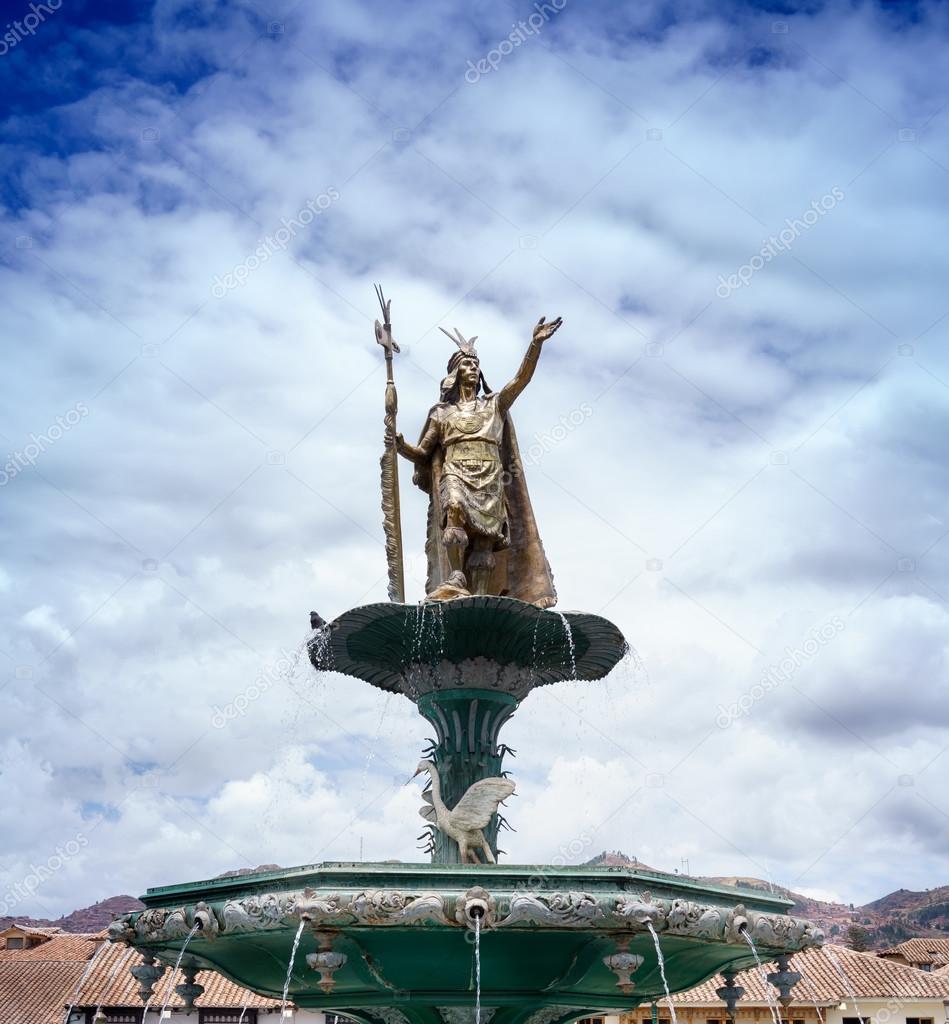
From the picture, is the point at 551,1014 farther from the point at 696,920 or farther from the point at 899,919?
the point at 899,919

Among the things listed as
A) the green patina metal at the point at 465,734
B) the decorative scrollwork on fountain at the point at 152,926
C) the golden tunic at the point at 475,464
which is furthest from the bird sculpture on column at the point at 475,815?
the golden tunic at the point at 475,464

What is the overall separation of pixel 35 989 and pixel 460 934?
38.8m

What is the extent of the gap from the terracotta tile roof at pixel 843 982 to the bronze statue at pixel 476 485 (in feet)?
108

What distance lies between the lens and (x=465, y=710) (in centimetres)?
1317

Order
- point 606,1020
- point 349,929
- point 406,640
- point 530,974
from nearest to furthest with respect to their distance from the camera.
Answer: point 349,929 < point 530,974 < point 406,640 < point 606,1020

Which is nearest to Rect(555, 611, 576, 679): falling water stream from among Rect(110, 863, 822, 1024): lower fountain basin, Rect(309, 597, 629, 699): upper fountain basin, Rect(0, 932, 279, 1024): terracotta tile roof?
Rect(309, 597, 629, 699): upper fountain basin

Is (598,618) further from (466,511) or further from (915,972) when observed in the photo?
(915,972)

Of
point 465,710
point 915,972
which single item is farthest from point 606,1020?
point 465,710

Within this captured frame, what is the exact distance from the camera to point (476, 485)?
555 inches

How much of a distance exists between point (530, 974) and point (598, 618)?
150 inches

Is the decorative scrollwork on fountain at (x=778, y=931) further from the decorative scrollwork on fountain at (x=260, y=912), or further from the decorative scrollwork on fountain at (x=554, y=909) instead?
the decorative scrollwork on fountain at (x=260, y=912)

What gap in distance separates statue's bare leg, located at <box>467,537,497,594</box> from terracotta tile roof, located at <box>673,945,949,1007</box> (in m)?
33.2

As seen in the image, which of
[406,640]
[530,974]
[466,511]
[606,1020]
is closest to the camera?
[530,974]

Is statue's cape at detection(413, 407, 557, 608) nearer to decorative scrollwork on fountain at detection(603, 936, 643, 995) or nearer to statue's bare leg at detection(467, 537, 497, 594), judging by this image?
statue's bare leg at detection(467, 537, 497, 594)
